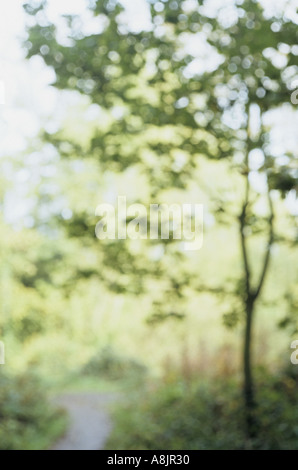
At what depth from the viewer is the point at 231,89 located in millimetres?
4250

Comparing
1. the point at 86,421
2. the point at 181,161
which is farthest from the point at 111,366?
the point at 181,161

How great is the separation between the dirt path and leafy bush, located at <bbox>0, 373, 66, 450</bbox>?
7.7 inches

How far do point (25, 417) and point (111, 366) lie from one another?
6228 mm

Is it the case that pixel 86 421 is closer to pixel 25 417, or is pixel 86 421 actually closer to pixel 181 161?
pixel 25 417

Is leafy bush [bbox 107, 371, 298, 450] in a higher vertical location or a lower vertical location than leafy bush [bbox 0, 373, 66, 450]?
higher

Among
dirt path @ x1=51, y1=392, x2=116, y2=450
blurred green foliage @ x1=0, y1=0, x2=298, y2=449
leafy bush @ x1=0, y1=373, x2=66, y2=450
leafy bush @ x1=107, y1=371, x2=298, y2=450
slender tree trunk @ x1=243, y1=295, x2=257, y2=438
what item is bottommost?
dirt path @ x1=51, y1=392, x2=116, y2=450

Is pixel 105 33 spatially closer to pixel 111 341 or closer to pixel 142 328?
pixel 142 328

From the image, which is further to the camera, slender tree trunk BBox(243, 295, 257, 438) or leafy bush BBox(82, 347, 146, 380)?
leafy bush BBox(82, 347, 146, 380)

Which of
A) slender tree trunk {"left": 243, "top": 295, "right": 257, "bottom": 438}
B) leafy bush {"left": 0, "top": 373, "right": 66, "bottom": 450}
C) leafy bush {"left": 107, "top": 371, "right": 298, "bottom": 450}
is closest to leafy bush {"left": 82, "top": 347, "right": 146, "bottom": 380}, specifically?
leafy bush {"left": 0, "top": 373, "right": 66, "bottom": 450}

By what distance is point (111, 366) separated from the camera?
A: 42.3 ft

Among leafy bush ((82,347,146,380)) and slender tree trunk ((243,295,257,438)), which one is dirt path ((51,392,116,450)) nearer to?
slender tree trunk ((243,295,257,438))

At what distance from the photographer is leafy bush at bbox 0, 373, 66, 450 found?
581 centimetres

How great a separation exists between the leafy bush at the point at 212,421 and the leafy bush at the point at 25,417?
34.3 inches
